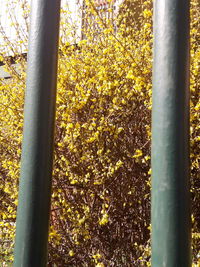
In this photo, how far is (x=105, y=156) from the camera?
3.96 meters

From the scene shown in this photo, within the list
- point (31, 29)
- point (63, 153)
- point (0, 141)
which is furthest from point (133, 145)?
point (31, 29)

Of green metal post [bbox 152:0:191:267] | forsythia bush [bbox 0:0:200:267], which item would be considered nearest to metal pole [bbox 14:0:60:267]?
green metal post [bbox 152:0:191:267]

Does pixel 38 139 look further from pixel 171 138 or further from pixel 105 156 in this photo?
pixel 105 156

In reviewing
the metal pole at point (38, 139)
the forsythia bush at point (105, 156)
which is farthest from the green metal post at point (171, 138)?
the forsythia bush at point (105, 156)

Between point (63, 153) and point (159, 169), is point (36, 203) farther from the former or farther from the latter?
point (63, 153)

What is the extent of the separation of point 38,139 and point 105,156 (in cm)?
256

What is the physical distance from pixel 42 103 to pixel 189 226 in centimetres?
64

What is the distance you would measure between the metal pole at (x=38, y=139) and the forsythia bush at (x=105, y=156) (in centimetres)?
231

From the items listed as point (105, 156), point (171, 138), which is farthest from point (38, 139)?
point (105, 156)

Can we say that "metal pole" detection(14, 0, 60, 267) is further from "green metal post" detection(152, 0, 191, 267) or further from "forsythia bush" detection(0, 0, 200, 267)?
"forsythia bush" detection(0, 0, 200, 267)

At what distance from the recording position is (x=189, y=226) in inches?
49.7

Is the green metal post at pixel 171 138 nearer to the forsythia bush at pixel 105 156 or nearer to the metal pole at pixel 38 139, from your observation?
the metal pole at pixel 38 139

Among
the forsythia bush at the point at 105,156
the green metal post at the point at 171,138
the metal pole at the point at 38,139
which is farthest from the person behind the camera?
the forsythia bush at the point at 105,156

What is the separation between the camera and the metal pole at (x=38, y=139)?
54.8 inches
